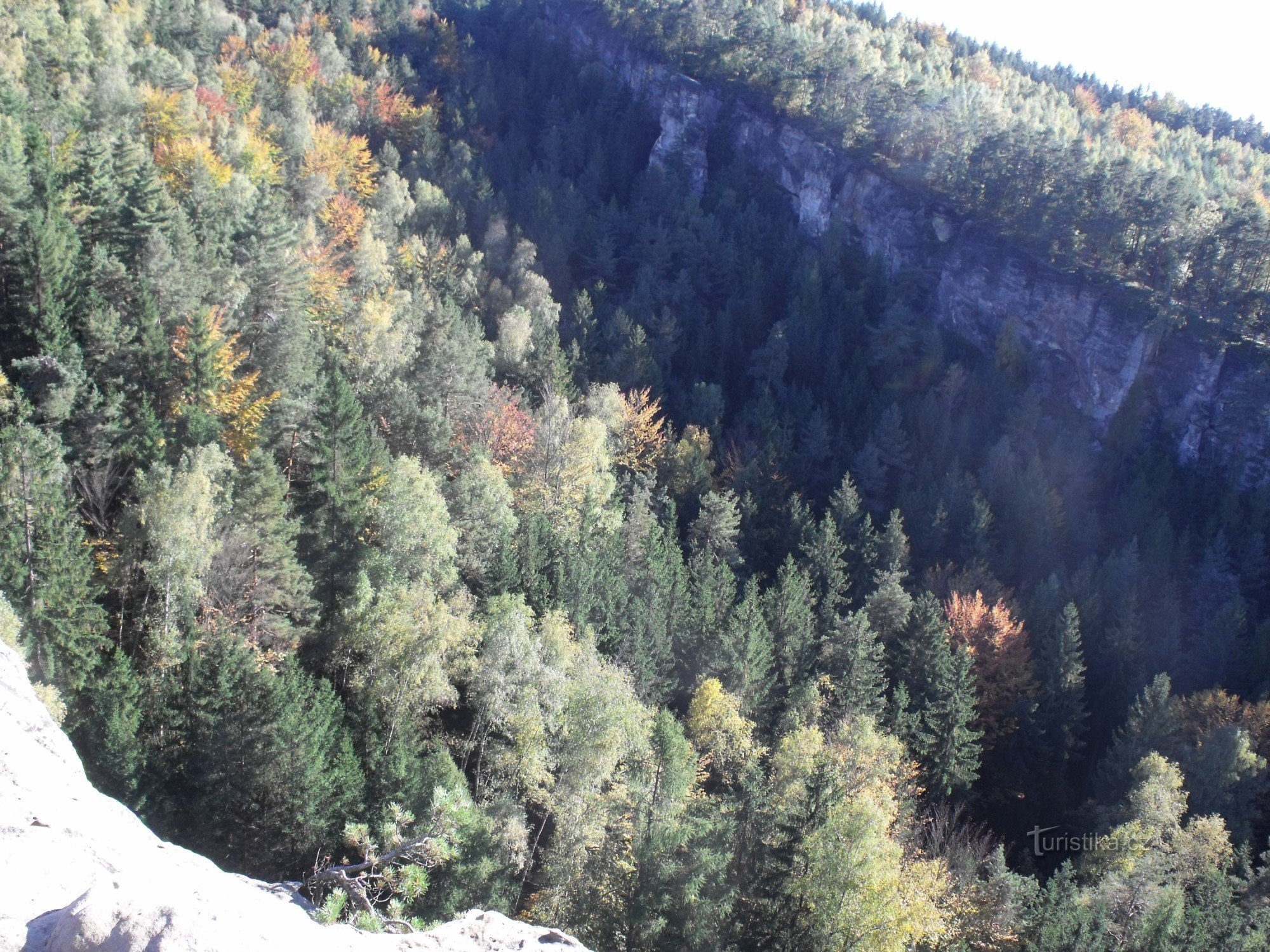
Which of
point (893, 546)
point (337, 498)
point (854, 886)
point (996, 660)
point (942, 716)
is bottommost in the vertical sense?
point (996, 660)

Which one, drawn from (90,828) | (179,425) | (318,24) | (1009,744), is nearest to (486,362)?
(179,425)

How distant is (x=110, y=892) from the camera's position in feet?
33.4

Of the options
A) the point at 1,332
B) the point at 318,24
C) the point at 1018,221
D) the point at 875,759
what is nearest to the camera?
the point at 1,332

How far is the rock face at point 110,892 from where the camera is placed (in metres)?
9.89

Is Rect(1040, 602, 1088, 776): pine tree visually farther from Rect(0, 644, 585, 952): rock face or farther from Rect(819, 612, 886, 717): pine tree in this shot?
Rect(0, 644, 585, 952): rock face

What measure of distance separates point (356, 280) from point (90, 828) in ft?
139

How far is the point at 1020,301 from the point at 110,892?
74.3 m

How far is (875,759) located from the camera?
35.9 m

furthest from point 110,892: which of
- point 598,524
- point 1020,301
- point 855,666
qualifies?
point 1020,301

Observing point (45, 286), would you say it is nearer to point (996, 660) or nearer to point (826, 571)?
point (826, 571)

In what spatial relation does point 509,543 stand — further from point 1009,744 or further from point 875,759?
point 1009,744

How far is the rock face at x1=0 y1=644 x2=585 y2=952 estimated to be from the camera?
32.4ft

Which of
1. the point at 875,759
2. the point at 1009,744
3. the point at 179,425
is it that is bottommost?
the point at 1009,744

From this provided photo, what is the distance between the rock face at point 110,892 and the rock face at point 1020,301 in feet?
217
